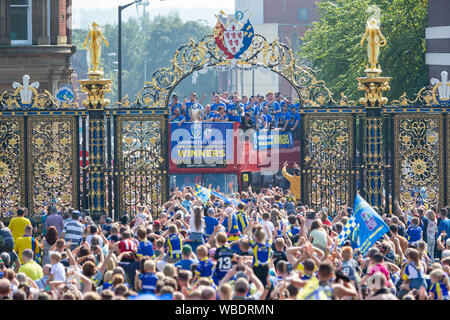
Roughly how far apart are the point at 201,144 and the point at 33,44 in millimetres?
9929

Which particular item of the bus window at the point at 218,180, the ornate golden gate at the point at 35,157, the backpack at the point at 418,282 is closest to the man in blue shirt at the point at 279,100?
the ornate golden gate at the point at 35,157

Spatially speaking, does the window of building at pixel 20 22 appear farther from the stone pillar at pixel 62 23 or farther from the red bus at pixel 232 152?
the red bus at pixel 232 152

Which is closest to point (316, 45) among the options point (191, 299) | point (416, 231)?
point (416, 231)

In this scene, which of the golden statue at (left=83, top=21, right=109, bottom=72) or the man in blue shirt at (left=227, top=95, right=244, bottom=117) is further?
the man in blue shirt at (left=227, top=95, right=244, bottom=117)

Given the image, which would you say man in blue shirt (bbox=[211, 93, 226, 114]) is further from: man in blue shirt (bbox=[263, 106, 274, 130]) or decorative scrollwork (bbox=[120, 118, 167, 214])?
decorative scrollwork (bbox=[120, 118, 167, 214])

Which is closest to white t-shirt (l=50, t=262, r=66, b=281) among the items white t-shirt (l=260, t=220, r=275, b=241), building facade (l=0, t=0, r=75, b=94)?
white t-shirt (l=260, t=220, r=275, b=241)

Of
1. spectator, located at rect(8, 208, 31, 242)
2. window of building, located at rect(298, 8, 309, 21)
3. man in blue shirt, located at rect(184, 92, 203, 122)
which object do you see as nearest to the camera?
spectator, located at rect(8, 208, 31, 242)

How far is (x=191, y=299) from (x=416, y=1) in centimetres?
2523

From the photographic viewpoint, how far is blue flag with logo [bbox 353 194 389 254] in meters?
16.6

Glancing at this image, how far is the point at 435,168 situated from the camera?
71.9 feet

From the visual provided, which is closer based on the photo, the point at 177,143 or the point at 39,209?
the point at 39,209

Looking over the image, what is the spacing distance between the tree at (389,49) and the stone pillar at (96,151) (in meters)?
13.9

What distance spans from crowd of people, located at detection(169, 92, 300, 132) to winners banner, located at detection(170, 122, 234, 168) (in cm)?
55
